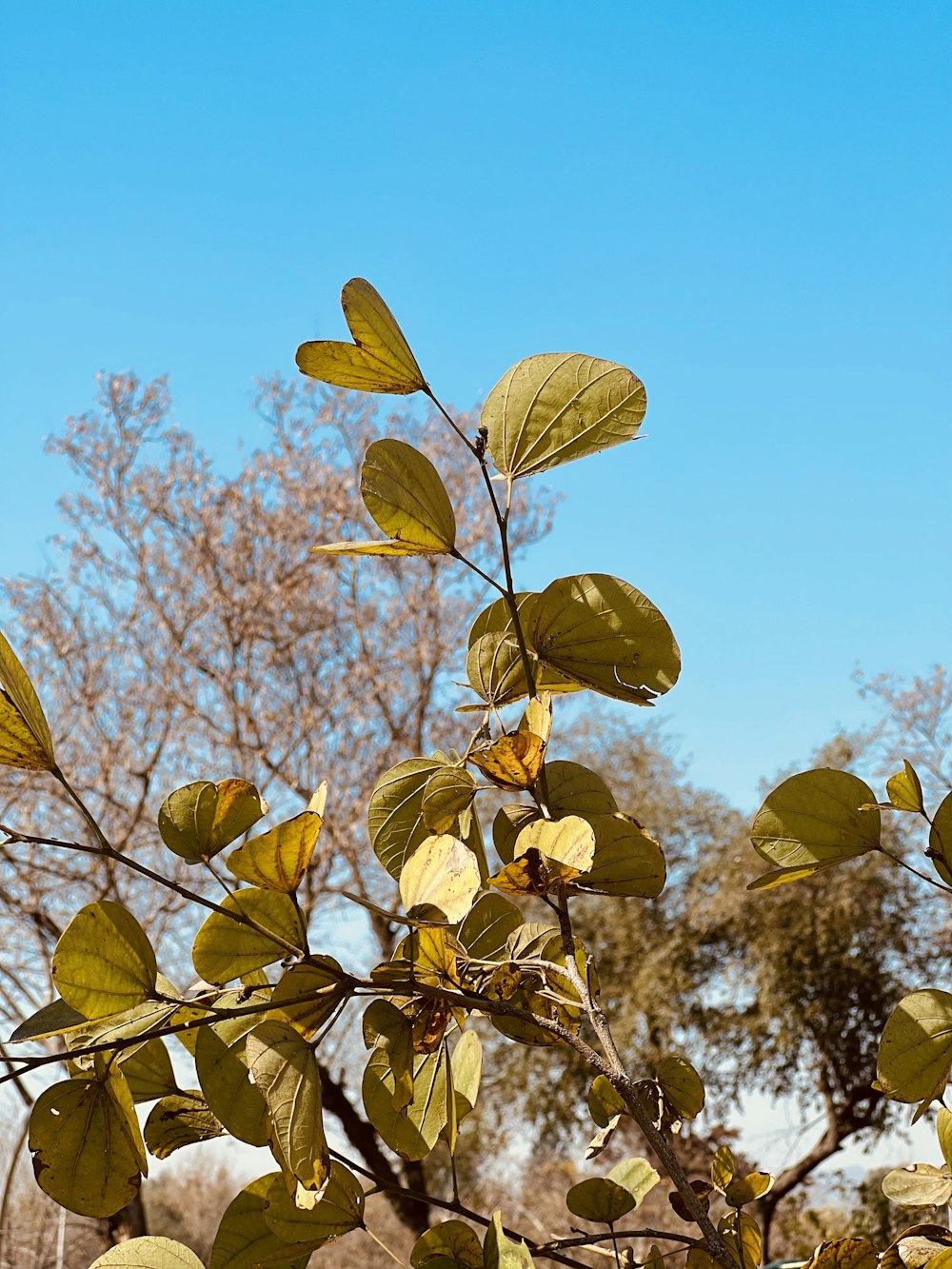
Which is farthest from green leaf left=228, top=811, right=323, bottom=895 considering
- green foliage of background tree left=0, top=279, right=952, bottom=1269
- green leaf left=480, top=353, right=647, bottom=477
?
green leaf left=480, top=353, right=647, bottom=477

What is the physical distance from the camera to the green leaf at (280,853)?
202mm

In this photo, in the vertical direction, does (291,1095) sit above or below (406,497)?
below

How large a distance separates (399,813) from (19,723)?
107 mm

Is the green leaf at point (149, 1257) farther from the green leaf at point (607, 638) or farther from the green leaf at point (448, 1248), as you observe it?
the green leaf at point (607, 638)

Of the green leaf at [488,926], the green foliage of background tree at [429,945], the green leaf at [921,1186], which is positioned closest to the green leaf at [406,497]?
the green foliage of background tree at [429,945]

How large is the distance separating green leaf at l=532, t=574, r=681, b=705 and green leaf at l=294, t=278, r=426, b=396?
0.06 meters

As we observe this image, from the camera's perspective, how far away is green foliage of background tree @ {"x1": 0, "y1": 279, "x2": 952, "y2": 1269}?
0.20 m

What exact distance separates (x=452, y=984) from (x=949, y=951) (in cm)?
579

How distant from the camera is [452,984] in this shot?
236 millimetres

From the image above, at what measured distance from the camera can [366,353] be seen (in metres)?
0.25

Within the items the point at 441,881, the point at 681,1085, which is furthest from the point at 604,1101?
the point at 441,881

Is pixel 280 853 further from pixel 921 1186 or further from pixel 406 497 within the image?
pixel 921 1186

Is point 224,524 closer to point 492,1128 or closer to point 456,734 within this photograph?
point 456,734

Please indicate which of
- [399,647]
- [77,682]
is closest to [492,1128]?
[399,647]
